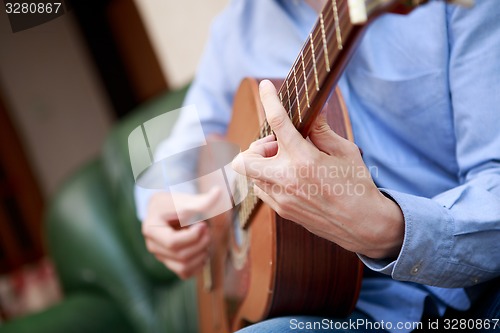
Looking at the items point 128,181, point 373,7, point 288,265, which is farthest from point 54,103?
point 373,7

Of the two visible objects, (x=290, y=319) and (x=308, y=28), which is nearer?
(x=290, y=319)

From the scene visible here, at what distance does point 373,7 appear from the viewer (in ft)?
1.39

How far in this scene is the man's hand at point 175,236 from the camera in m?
0.89

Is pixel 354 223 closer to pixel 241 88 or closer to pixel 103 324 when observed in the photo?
pixel 241 88

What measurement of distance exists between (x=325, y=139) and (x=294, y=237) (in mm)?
164

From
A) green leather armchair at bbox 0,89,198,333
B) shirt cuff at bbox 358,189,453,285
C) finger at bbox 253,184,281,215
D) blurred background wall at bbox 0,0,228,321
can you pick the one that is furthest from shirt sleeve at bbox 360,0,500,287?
blurred background wall at bbox 0,0,228,321

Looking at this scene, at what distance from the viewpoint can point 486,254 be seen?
61 centimetres

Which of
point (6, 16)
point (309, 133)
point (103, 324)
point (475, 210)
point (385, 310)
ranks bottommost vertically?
point (103, 324)

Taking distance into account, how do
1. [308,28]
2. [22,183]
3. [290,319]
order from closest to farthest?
[290,319], [308,28], [22,183]

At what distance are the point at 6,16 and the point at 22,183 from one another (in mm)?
2398

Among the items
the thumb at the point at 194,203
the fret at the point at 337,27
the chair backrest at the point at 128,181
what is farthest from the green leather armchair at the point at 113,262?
the fret at the point at 337,27

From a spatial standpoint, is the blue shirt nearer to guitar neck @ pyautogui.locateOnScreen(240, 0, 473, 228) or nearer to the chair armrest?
guitar neck @ pyautogui.locateOnScreen(240, 0, 473, 228)

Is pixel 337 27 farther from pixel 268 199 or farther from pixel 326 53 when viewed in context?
pixel 268 199

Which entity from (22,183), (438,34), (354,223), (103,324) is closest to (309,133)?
(354,223)
